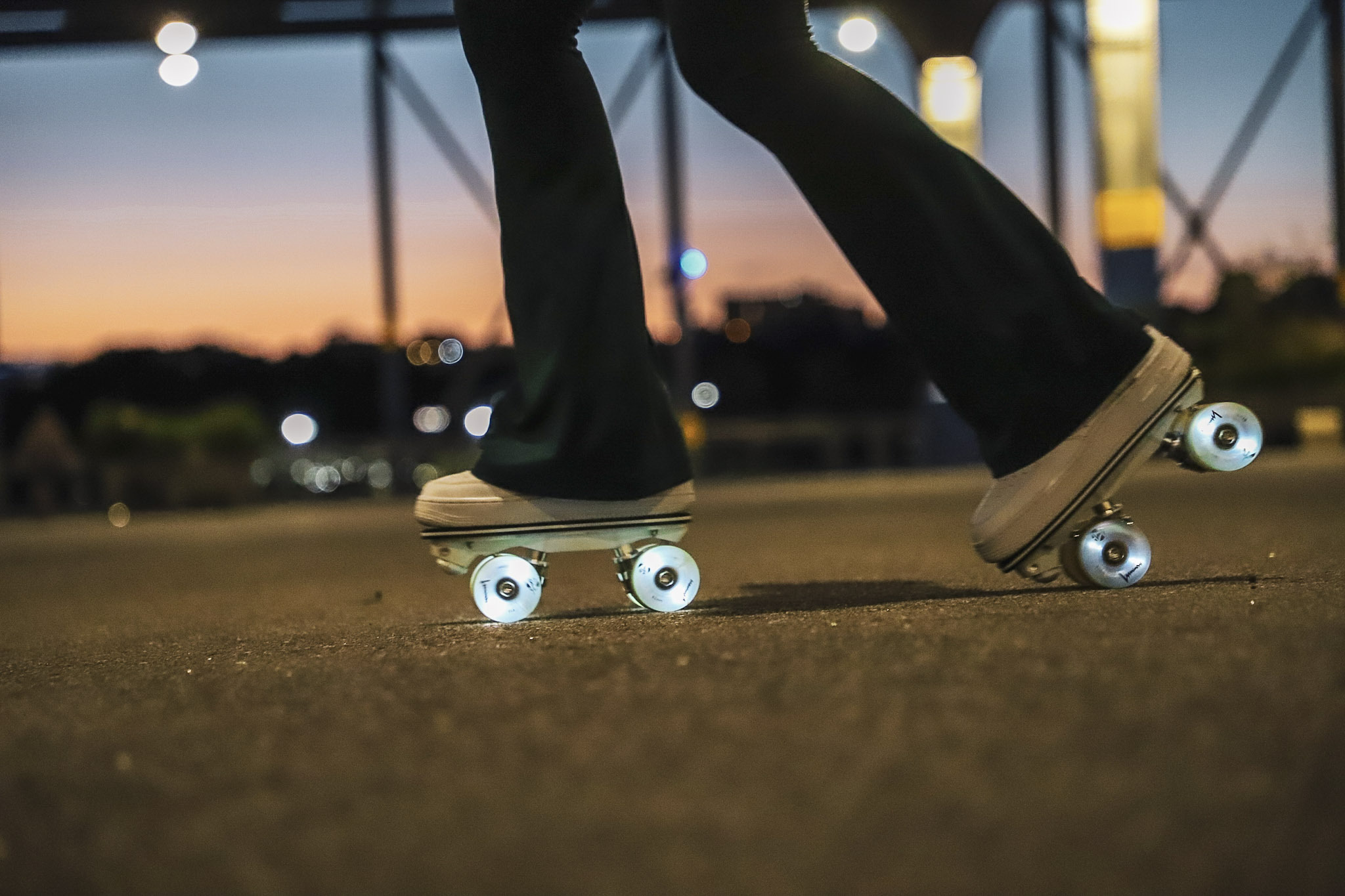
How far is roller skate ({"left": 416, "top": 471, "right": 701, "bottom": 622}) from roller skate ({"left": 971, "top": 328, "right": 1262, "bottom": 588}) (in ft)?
1.23

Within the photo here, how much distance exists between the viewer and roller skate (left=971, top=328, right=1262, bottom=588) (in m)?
1.74

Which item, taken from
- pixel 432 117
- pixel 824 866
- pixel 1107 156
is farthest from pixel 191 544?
→ pixel 432 117

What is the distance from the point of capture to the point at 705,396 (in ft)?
60.8

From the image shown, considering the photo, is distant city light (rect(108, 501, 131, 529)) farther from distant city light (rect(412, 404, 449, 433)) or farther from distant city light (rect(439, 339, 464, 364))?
distant city light (rect(439, 339, 464, 364))

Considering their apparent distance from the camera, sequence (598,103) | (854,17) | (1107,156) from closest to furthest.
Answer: (598,103)
(1107,156)
(854,17)

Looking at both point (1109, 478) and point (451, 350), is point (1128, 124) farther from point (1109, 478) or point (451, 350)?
point (1109, 478)

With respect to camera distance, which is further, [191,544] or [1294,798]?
Answer: [191,544]

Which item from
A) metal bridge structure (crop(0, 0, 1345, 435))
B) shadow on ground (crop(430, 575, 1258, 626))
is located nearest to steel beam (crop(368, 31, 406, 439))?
metal bridge structure (crop(0, 0, 1345, 435))

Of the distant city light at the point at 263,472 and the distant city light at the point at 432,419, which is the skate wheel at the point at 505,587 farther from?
the distant city light at the point at 432,419

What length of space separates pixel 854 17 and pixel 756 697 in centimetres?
1397

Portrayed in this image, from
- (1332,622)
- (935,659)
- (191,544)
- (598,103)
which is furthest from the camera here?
(191,544)

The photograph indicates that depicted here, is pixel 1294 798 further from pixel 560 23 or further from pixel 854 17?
pixel 854 17

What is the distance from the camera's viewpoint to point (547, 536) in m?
1.91

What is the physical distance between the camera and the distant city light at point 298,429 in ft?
43.2
